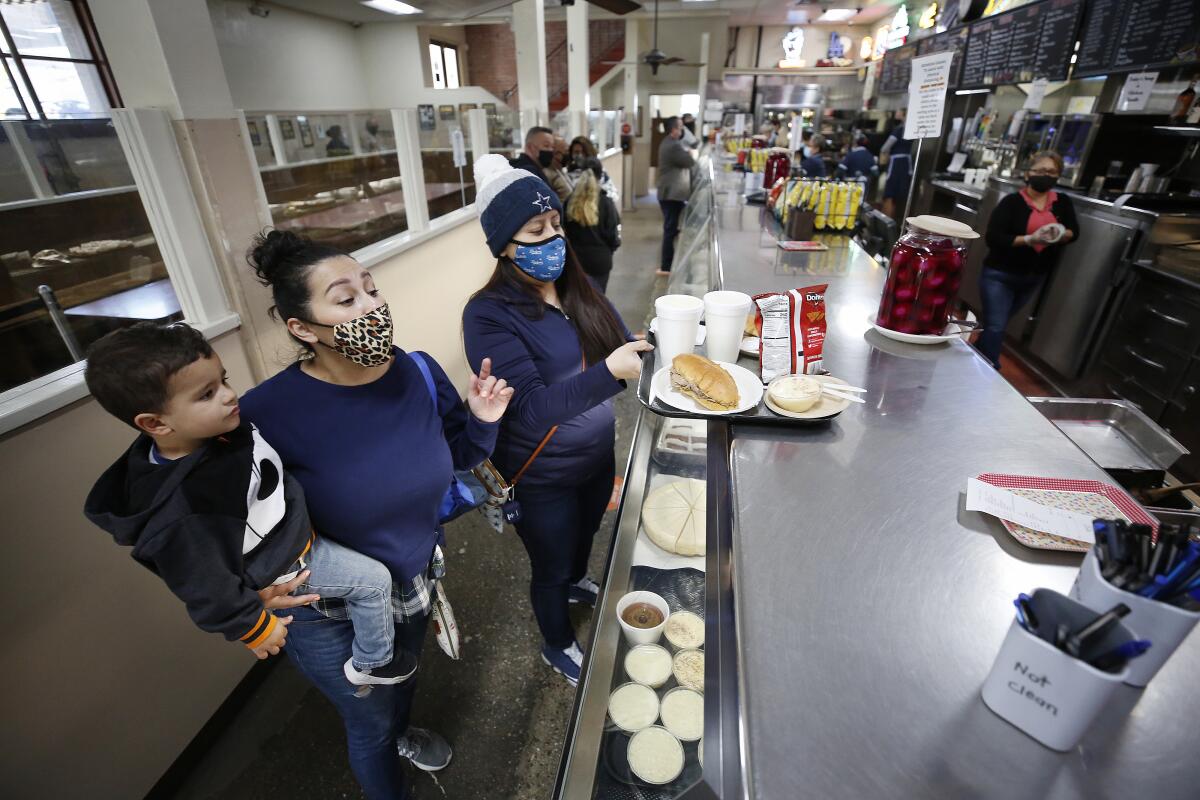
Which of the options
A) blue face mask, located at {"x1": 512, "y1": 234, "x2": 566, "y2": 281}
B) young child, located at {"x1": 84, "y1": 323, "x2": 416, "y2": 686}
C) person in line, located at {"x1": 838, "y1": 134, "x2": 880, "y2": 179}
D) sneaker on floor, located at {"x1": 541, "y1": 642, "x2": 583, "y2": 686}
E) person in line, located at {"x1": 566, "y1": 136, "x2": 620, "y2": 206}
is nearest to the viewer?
young child, located at {"x1": 84, "y1": 323, "x2": 416, "y2": 686}

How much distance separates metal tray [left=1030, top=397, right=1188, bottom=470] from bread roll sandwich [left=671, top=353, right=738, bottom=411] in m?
1.21

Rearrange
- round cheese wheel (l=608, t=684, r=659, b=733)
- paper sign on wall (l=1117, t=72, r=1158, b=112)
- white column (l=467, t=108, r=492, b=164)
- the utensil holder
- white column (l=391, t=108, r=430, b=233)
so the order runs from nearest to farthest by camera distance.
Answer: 1. the utensil holder
2. round cheese wheel (l=608, t=684, r=659, b=733)
3. white column (l=391, t=108, r=430, b=233)
4. paper sign on wall (l=1117, t=72, r=1158, b=112)
5. white column (l=467, t=108, r=492, b=164)

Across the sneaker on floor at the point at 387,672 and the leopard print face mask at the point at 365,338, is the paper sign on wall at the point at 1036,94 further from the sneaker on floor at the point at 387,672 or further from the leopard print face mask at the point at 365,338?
the sneaker on floor at the point at 387,672

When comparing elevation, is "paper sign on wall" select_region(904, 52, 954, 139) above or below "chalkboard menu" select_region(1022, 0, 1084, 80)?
below

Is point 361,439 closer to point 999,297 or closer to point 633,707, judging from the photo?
point 633,707

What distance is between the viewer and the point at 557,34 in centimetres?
1488

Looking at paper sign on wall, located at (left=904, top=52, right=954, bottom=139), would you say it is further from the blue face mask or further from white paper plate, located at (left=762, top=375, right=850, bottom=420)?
the blue face mask

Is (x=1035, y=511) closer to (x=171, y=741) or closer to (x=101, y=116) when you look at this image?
(x=171, y=741)

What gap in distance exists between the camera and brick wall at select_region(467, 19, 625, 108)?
14.4 meters

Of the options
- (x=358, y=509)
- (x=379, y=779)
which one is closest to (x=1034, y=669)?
(x=358, y=509)

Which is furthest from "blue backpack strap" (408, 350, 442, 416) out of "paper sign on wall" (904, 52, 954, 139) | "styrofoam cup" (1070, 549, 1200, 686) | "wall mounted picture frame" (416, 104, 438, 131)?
"wall mounted picture frame" (416, 104, 438, 131)

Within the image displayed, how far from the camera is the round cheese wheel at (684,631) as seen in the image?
1.46 meters

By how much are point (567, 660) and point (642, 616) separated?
786 mm

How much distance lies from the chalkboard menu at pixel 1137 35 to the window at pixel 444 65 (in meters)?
14.0
